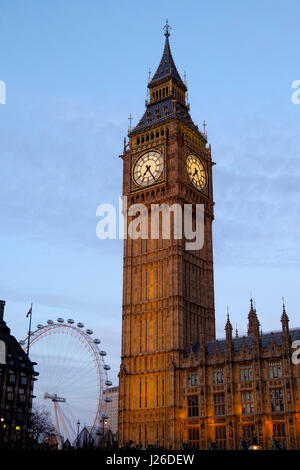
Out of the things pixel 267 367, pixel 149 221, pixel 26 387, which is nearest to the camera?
pixel 267 367

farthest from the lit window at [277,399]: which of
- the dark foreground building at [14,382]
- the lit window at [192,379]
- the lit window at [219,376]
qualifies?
the dark foreground building at [14,382]

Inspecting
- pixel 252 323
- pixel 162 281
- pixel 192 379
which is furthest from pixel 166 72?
pixel 192 379

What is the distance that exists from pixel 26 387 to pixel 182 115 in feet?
191

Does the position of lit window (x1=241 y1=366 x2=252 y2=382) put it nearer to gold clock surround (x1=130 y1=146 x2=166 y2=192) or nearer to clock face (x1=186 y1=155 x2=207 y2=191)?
gold clock surround (x1=130 y1=146 x2=166 y2=192)

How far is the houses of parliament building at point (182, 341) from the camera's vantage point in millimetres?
71688

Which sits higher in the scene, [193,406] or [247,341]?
[247,341]

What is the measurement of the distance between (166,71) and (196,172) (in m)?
22.3

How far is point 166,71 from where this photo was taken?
10538 cm

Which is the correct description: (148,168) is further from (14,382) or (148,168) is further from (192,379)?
(14,382)

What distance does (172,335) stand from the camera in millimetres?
81438

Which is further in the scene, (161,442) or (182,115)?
(182,115)
